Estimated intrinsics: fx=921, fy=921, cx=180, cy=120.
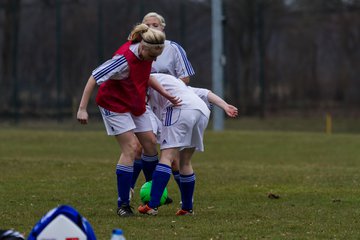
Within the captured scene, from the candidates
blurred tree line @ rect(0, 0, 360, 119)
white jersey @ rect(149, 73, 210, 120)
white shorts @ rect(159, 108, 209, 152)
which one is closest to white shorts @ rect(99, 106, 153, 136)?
white jersey @ rect(149, 73, 210, 120)

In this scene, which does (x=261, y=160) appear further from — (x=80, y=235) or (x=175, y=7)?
(x=175, y=7)

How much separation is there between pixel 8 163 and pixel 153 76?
22.3ft

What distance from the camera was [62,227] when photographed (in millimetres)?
5391

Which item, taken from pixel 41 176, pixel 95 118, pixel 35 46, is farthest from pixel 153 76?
pixel 35 46

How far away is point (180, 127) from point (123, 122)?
554 millimetres

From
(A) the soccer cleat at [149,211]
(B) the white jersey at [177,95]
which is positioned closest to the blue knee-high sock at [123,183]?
(A) the soccer cleat at [149,211]

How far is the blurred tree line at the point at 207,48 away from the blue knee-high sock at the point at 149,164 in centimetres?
2451

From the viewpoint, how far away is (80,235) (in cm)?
541

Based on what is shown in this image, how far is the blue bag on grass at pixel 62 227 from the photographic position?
5387 mm

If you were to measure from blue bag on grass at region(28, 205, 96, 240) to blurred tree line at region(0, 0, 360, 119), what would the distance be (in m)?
28.3

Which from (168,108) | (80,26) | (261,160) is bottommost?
(261,160)

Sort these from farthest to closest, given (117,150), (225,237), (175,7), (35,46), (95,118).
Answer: (35,46)
(175,7)
(95,118)
(117,150)
(225,237)

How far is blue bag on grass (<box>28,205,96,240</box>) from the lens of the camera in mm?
5387

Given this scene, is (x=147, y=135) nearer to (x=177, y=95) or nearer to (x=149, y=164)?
(x=177, y=95)
